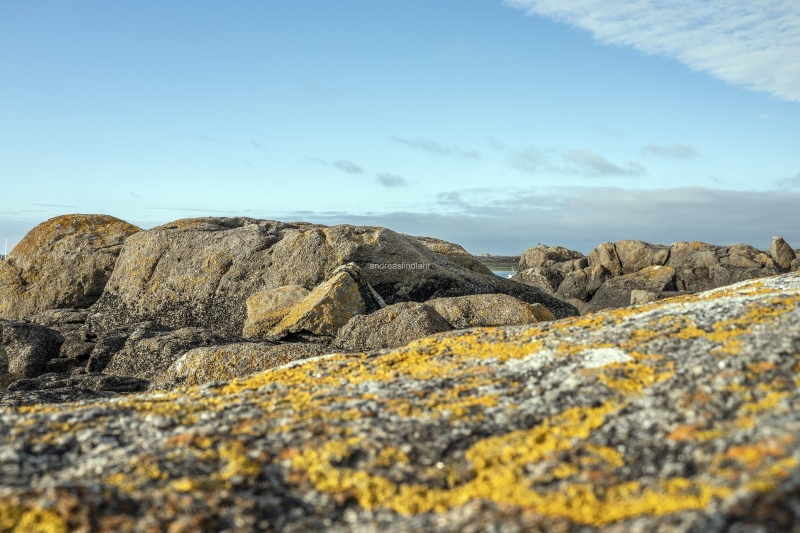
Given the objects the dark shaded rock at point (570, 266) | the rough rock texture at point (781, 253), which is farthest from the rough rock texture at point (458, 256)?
the rough rock texture at point (781, 253)

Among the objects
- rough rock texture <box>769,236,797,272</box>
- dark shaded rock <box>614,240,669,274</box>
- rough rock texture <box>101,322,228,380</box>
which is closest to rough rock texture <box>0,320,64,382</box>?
rough rock texture <box>101,322,228,380</box>

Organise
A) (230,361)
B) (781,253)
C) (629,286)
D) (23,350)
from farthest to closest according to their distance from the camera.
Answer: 1. (781,253)
2. (629,286)
3. (23,350)
4. (230,361)

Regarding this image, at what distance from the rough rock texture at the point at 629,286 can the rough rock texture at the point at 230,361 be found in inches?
1624

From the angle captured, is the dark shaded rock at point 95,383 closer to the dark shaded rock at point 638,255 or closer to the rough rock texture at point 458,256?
the rough rock texture at point 458,256

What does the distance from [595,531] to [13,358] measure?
18464mm

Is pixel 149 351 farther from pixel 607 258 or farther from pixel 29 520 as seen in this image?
pixel 607 258

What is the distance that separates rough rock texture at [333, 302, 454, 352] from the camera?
48.3ft

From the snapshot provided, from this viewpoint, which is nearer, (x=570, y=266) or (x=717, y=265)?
(x=717, y=265)

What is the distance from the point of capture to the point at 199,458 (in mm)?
4969

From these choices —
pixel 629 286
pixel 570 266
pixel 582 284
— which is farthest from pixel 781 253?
pixel 570 266

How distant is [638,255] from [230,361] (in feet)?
182

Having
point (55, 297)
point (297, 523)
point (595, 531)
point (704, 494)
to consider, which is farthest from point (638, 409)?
point (55, 297)

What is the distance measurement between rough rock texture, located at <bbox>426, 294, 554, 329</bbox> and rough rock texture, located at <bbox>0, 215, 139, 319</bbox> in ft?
48.9

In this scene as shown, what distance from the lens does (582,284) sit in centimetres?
5778
